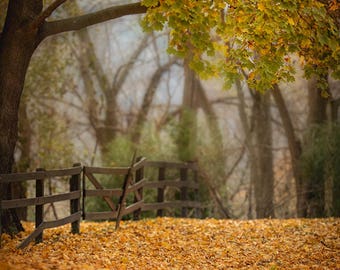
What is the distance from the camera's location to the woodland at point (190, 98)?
30.1 feet

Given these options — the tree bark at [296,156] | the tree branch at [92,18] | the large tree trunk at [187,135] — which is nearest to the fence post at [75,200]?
the tree branch at [92,18]

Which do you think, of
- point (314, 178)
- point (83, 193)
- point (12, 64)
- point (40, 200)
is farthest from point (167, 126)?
point (40, 200)

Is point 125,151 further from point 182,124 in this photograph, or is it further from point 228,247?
point 228,247

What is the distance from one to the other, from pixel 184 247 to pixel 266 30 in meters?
3.92

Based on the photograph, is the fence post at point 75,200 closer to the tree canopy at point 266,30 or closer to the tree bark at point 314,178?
the tree canopy at point 266,30

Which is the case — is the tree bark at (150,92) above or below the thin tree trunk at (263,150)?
above

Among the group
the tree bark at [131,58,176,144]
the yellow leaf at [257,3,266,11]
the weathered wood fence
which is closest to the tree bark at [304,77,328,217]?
the weathered wood fence

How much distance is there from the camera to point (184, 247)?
9.65 meters

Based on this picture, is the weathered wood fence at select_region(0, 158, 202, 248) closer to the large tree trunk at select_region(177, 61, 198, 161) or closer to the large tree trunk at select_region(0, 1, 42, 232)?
the large tree trunk at select_region(0, 1, 42, 232)

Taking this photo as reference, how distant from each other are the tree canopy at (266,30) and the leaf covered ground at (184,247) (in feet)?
9.32

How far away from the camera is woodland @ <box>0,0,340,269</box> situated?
918 cm

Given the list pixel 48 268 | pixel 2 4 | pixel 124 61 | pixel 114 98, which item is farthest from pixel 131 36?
pixel 48 268

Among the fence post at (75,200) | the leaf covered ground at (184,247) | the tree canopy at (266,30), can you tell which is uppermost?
the tree canopy at (266,30)

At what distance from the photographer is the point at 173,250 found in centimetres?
942
